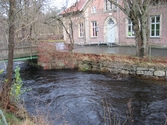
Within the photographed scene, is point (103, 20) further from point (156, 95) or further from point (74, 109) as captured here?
point (74, 109)

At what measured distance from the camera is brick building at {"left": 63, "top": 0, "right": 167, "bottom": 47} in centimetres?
1705

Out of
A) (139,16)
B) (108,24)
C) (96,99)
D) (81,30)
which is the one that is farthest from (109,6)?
(96,99)

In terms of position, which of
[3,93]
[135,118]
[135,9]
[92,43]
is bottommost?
[135,118]

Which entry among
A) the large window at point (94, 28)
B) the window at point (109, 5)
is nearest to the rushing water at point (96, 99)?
the window at point (109, 5)

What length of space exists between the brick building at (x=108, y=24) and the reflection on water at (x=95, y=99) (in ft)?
27.4

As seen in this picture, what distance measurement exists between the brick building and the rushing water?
27.4 ft

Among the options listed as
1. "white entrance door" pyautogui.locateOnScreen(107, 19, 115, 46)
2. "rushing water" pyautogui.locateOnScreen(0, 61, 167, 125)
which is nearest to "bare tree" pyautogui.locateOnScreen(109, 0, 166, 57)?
"rushing water" pyautogui.locateOnScreen(0, 61, 167, 125)

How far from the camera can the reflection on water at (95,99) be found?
6.49m

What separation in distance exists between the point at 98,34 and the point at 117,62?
450 inches

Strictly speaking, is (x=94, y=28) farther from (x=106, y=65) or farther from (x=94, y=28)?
(x=106, y=65)

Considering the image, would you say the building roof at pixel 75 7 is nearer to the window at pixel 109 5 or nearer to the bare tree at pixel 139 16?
the window at pixel 109 5

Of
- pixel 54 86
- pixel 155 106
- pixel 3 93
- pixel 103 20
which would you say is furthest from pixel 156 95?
pixel 103 20

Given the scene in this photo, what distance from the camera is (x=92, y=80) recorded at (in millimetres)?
11641

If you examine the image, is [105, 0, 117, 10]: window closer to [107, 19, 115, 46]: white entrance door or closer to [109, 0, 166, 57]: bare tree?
[107, 19, 115, 46]: white entrance door
